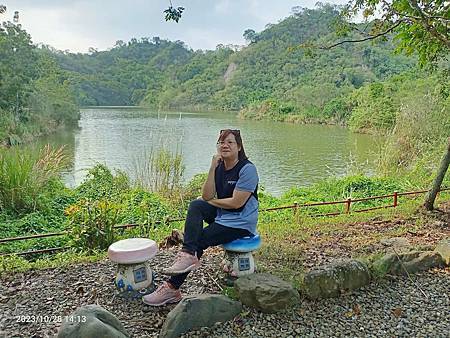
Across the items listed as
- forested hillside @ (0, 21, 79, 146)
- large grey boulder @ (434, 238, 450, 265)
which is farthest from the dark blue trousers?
forested hillside @ (0, 21, 79, 146)

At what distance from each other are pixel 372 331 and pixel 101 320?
146 cm

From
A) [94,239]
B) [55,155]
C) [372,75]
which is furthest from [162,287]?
[372,75]

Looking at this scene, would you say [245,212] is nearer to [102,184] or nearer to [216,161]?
[216,161]

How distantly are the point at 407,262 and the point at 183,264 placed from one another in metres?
1.65

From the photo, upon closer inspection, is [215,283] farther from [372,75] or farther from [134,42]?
[134,42]

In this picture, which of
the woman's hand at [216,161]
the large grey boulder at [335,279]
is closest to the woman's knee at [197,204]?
the woman's hand at [216,161]

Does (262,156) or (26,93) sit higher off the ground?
(26,93)

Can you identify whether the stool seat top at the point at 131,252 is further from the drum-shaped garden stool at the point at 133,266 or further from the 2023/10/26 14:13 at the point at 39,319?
the 2023/10/26 14:13 at the point at 39,319

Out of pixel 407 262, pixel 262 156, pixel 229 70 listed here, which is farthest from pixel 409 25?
pixel 229 70

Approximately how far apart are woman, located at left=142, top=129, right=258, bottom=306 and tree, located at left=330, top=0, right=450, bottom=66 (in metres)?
2.68

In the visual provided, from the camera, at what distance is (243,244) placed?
2.60 metres

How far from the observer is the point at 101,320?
2039mm

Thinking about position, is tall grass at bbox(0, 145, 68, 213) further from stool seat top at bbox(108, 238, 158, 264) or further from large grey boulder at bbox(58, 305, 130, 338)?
large grey boulder at bbox(58, 305, 130, 338)

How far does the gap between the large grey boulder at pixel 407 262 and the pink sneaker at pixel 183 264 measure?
50.0 inches
